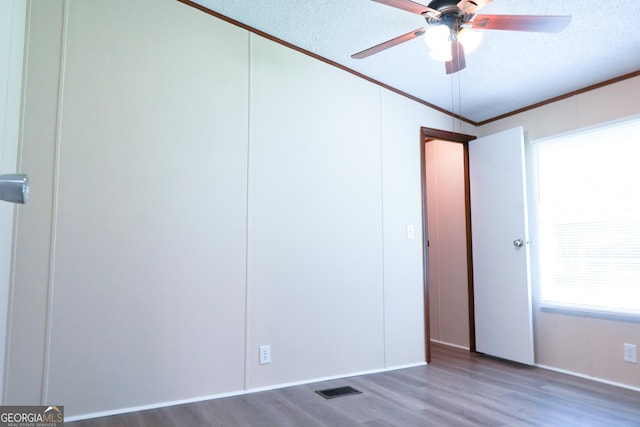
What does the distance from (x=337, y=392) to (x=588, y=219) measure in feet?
7.71

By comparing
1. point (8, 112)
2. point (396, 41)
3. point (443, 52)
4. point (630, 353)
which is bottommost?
point (630, 353)

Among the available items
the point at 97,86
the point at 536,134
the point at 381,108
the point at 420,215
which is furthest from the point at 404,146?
the point at 97,86

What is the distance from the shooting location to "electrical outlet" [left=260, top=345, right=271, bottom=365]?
111 inches

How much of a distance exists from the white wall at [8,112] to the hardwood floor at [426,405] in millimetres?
866

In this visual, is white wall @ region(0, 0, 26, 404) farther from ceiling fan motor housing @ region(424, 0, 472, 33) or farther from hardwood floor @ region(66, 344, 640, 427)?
ceiling fan motor housing @ region(424, 0, 472, 33)

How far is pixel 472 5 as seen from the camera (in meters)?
1.98

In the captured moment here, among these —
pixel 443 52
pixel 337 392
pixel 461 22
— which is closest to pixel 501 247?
pixel 337 392

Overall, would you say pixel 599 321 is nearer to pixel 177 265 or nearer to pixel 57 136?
pixel 177 265

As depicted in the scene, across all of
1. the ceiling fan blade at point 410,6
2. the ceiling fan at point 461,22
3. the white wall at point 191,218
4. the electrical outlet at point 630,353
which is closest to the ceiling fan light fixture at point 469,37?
the ceiling fan at point 461,22

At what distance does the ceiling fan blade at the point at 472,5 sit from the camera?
193 centimetres

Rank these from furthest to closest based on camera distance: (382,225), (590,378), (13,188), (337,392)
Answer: (382,225)
(590,378)
(337,392)
(13,188)

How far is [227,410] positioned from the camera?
2463 millimetres

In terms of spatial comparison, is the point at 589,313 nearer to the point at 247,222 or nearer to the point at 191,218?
the point at 247,222

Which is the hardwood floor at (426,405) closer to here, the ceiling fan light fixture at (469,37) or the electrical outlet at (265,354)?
the electrical outlet at (265,354)
